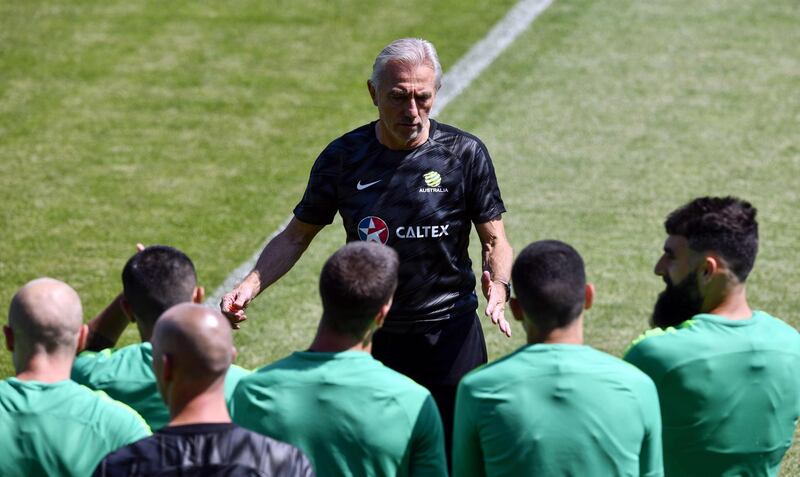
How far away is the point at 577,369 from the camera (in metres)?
3.82

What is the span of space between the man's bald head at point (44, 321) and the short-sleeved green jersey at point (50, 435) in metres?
0.12

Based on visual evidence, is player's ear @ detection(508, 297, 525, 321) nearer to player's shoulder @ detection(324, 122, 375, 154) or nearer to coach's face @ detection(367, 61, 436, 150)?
coach's face @ detection(367, 61, 436, 150)

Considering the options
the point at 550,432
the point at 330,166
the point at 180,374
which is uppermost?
the point at 330,166

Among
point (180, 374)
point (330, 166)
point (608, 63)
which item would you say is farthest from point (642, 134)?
point (180, 374)

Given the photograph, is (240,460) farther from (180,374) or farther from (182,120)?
(182,120)

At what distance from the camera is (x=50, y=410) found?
3828mm

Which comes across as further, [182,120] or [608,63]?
[608,63]

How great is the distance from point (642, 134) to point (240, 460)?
30.0 ft

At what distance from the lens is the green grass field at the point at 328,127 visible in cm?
961

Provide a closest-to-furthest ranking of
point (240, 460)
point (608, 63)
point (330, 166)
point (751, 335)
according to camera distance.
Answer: point (240, 460)
point (751, 335)
point (330, 166)
point (608, 63)

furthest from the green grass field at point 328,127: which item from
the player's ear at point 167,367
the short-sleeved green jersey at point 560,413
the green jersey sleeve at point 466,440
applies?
the player's ear at point 167,367

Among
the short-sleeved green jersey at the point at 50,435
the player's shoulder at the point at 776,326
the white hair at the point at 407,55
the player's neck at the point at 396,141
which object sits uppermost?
the white hair at the point at 407,55

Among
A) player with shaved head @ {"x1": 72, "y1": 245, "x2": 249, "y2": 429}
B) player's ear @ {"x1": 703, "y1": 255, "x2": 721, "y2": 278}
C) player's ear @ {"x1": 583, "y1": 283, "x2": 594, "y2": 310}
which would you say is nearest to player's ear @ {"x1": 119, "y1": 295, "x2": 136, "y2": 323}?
player with shaved head @ {"x1": 72, "y1": 245, "x2": 249, "y2": 429}

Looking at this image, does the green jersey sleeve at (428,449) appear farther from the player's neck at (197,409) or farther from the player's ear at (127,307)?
the player's ear at (127,307)
